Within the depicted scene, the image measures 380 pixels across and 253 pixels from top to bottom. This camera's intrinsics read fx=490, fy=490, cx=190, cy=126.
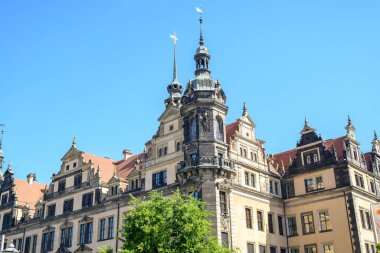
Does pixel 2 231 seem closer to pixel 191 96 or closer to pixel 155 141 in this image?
pixel 155 141

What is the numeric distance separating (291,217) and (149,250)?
21.4 metres

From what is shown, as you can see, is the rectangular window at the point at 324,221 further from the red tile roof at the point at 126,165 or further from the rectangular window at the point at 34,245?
the rectangular window at the point at 34,245

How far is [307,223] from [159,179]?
14504 mm

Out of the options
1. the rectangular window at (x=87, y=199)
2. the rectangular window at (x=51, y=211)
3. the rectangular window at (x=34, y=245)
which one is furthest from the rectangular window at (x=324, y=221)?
the rectangular window at (x=34, y=245)

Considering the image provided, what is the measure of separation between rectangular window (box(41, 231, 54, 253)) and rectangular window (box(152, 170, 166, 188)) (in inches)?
609

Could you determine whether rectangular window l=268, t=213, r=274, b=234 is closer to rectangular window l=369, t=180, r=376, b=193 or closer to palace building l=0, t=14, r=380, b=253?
palace building l=0, t=14, r=380, b=253

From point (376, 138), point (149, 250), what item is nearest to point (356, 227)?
point (376, 138)

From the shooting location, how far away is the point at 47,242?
53531mm

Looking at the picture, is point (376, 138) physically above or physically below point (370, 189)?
above

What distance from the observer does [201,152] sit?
41.7 meters

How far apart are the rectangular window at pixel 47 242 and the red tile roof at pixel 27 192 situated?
8.02m

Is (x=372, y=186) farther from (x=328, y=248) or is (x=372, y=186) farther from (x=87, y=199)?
(x=87, y=199)

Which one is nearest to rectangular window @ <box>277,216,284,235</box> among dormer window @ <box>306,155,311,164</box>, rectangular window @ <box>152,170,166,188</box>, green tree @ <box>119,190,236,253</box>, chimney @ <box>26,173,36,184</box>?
dormer window @ <box>306,155,311,164</box>

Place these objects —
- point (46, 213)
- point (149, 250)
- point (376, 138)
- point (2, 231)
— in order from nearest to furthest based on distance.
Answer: point (149, 250) → point (376, 138) → point (46, 213) → point (2, 231)
